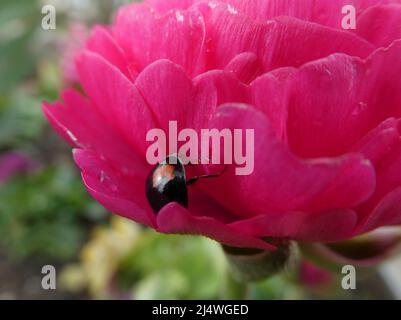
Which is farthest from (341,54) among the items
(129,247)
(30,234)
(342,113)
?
(30,234)

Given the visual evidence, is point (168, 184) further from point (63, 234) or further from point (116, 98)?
point (63, 234)

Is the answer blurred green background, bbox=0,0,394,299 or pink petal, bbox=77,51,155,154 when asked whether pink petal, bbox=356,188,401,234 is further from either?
blurred green background, bbox=0,0,394,299

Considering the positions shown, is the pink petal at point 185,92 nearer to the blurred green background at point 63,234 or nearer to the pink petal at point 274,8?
the pink petal at point 274,8

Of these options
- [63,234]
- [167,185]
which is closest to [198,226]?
[167,185]

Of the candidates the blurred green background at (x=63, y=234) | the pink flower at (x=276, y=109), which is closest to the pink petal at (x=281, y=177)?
the pink flower at (x=276, y=109)

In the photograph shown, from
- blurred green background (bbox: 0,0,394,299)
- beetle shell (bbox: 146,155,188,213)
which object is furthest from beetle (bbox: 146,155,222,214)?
blurred green background (bbox: 0,0,394,299)

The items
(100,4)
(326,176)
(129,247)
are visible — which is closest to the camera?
(326,176)

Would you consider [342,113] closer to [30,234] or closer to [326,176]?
[326,176]
